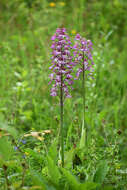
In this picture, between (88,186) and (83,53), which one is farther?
(83,53)

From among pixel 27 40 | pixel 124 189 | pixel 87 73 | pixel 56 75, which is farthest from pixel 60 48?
pixel 27 40

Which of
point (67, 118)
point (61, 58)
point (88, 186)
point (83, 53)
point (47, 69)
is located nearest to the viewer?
point (88, 186)

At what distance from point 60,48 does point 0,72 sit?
6.33 ft

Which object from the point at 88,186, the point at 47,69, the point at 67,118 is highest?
the point at 47,69

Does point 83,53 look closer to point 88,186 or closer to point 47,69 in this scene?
point 47,69

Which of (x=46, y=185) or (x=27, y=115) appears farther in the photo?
(x=27, y=115)

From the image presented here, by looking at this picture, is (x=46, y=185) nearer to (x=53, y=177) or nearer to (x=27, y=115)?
(x=53, y=177)

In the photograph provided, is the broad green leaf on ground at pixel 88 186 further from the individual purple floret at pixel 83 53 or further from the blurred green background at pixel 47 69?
the individual purple floret at pixel 83 53

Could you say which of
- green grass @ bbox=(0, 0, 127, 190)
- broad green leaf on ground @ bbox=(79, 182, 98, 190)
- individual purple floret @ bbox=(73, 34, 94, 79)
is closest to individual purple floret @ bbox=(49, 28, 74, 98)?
individual purple floret @ bbox=(73, 34, 94, 79)

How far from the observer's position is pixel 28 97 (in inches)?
123

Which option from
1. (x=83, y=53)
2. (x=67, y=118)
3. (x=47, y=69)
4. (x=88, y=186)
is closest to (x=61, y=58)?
(x=83, y=53)

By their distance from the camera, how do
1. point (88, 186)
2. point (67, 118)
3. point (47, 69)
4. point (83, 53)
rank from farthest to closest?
1. point (67, 118)
2. point (47, 69)
3. point (83, 53)
4. point (88, 186)

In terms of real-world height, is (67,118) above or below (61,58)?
below

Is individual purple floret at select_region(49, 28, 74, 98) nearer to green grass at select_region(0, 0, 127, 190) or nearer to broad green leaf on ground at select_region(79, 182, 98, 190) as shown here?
green grass at select_region(0, 0, 127, 190)
